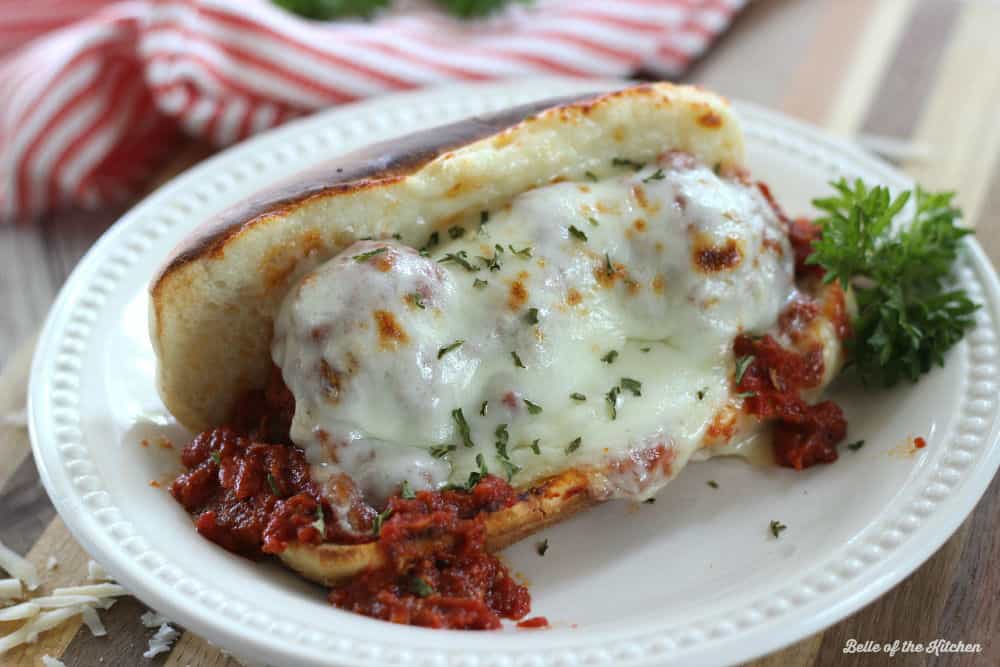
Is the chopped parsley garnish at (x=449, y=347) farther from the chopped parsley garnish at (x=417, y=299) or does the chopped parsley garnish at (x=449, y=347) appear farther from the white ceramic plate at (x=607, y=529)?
the white ceramic plate at (x=607, y=529)

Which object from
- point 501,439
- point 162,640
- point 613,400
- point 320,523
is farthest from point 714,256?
point 162,640

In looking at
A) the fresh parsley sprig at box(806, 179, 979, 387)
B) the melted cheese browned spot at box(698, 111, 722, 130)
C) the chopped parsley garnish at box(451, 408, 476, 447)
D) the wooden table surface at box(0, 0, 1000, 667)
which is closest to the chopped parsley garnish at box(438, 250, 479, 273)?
the chopped parsley garnish at box(451, 408, 476, 447)

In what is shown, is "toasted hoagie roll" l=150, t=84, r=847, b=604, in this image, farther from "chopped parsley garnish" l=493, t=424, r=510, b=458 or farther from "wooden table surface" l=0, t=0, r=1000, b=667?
"wooden table surface" l=0, t=0, r=1000, b=667

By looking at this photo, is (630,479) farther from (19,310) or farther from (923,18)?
(923,18)

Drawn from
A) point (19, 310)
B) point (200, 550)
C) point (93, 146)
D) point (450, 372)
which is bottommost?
point (19, 310)

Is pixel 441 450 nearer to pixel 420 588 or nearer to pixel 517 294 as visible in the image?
pixel 420 588

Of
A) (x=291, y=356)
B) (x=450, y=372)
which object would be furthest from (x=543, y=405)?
(x=291, y=356)
